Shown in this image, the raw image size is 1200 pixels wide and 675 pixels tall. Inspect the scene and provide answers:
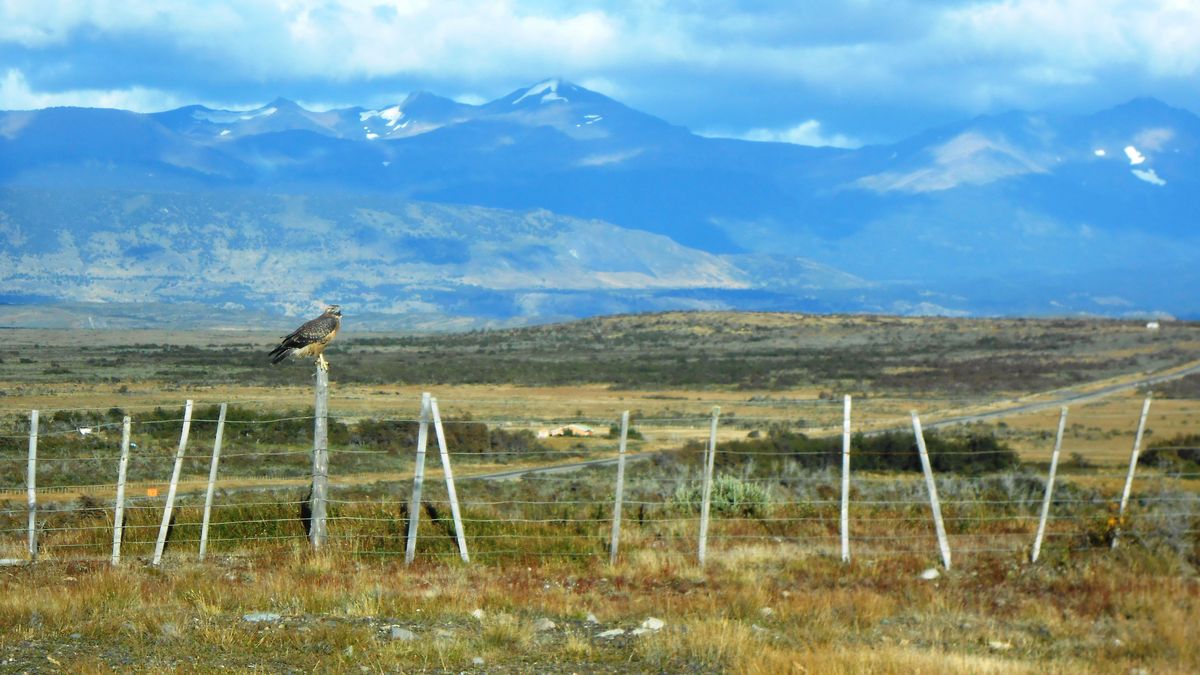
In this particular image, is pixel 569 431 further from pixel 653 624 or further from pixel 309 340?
pixel 653 624

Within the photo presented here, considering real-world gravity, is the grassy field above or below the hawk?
below

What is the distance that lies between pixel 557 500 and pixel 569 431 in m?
19.2

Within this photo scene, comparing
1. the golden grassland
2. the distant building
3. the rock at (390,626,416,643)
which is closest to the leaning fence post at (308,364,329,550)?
the golden grassland

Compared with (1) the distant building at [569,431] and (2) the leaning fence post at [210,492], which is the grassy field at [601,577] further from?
(1) the distant building at [569,431]

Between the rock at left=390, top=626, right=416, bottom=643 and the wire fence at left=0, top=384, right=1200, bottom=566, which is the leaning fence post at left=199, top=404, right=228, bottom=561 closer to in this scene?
the wire fence at left=0, top=384, right=1200, bottom=566

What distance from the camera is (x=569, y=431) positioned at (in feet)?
128

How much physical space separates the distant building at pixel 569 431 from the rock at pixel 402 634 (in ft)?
89.1

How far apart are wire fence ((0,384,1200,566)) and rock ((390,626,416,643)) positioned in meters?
2.76

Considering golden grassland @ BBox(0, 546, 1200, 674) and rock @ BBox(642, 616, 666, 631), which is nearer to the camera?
golden grassland @ BBox(0, 546, 1200, 674)

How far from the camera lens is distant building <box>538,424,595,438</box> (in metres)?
38.6

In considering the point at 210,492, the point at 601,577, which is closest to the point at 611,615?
the point at 601,577

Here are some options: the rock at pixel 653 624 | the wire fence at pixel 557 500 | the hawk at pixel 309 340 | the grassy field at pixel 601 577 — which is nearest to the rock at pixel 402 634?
the grassy field at pixel 601 577

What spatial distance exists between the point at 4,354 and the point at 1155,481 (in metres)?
69.0

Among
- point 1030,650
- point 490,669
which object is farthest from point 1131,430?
point 490,669
